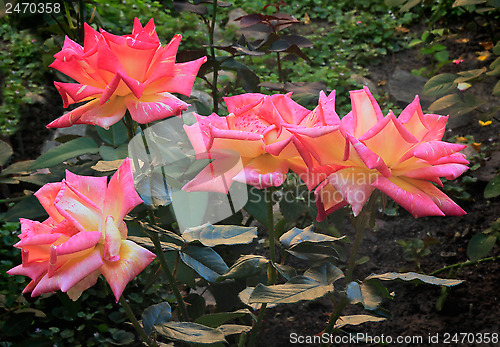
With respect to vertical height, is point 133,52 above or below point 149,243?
above

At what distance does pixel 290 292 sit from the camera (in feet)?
1.87

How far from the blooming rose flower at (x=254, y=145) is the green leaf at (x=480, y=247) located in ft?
4.35

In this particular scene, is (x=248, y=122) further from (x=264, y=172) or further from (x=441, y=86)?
(x=441, y=86)

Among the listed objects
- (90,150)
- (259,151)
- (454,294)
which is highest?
(259,151)

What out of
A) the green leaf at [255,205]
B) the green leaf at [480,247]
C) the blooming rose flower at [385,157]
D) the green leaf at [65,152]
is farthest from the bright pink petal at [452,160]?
the green leaf at [480,247]

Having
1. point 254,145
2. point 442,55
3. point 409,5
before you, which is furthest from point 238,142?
point 442,55

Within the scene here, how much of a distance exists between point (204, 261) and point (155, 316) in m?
0.12

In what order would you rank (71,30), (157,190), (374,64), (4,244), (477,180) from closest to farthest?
(157,190) < (71,30) < (4,244) < (477,180) < (374,64)

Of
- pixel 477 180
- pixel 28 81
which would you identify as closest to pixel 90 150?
pixel 477 180

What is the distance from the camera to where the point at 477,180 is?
243cm

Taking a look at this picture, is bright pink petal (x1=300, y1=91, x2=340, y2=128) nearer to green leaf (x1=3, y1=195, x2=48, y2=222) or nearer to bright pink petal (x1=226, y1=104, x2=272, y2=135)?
bright pink petal (x1=226, y1=104, x2=272, y2=135)

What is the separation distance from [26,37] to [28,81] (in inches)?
20.2

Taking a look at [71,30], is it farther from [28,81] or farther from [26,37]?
[26,37]

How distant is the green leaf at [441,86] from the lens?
69.8 inches
